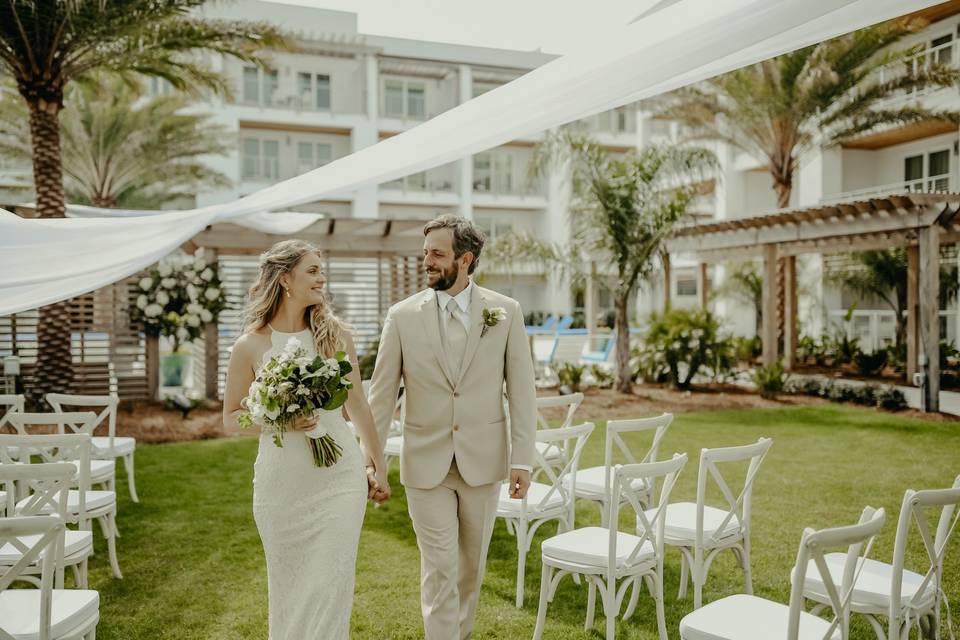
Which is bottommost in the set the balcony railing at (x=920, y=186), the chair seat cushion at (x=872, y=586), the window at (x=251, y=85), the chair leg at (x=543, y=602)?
the chair leg at (x=543, y=602)

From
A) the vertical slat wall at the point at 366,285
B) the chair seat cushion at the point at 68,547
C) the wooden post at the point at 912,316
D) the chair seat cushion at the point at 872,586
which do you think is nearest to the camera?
the chair seat cushion at the point at 872,586

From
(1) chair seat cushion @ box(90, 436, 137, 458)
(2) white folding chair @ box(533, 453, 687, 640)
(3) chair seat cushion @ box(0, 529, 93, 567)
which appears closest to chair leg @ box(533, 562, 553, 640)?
(2) white folding chair @ box(533, 453, 687, 640)

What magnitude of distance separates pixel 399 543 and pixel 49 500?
2852 mm

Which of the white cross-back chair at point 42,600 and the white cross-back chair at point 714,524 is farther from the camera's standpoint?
the white cross-back chair at point 714,524

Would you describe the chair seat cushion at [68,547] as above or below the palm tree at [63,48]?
below

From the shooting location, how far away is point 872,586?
373 centimetres

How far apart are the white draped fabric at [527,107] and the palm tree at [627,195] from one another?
8.67 meters

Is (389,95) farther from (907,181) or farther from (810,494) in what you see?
(810,494)

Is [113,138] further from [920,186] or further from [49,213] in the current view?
[920,186]

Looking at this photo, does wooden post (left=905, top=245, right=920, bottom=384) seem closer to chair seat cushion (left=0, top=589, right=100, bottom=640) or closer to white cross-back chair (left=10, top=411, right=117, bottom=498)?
white cross-back chair (left=10, top=411, right=117, bottom=498)

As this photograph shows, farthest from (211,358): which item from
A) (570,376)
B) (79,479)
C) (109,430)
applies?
(79,479)

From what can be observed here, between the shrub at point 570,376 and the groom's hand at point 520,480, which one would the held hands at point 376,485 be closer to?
the groom's hand at point 520,480

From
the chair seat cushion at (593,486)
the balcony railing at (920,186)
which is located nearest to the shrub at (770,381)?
the balcony railing at (920,186)

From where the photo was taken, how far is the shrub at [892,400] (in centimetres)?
1358
